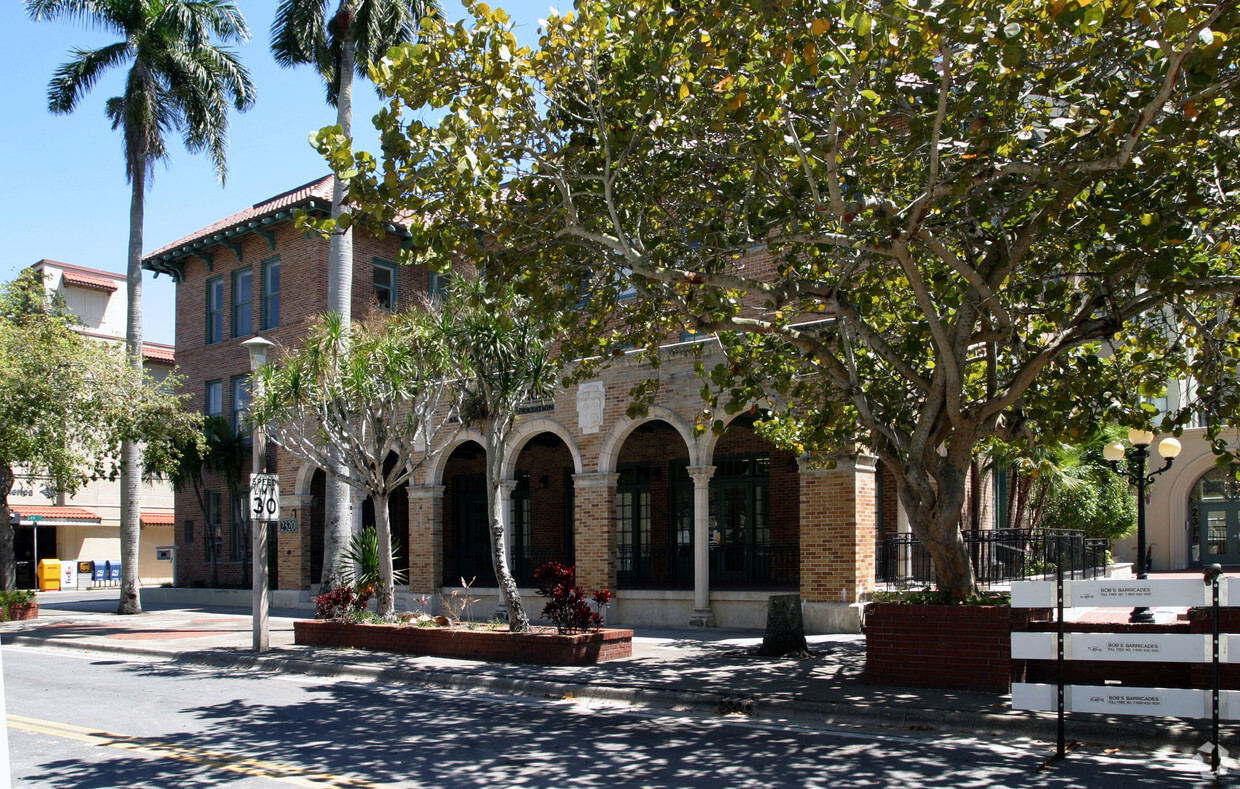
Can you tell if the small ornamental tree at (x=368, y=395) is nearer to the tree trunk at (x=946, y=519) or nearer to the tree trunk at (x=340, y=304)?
the tree trunk at (x=340, y=304)

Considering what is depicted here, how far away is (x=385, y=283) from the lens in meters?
29.4

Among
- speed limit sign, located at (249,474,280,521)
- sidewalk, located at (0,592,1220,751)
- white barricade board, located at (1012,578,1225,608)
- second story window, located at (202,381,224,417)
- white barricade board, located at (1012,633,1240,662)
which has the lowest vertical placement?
sidewalk, located at (0,592,1220,751)

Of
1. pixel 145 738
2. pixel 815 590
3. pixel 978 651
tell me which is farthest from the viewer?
pixel 815 590

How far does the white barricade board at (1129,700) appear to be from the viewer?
800 cm

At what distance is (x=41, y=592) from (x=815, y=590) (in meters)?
33.7

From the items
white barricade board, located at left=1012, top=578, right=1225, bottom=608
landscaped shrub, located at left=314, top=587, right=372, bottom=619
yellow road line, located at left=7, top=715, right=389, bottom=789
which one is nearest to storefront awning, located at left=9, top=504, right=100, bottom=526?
landscaped shrub, located at left=314, top=587, right=372, bottom=619

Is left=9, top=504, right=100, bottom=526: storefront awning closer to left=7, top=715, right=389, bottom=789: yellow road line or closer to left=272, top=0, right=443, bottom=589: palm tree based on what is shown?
left=272, top=0, right=443, bottom=589: palm tree

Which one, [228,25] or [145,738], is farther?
[228,25]

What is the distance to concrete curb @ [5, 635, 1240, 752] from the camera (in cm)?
879

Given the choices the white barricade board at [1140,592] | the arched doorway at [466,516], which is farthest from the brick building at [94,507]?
the white barricade board at [1140,592]

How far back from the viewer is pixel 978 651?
425 inches

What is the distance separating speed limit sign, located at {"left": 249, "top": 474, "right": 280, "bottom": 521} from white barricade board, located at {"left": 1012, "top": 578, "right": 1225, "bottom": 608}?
1166cm

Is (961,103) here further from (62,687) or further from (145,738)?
(62,687)

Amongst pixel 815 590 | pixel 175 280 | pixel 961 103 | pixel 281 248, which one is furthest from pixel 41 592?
pixel 961 103
